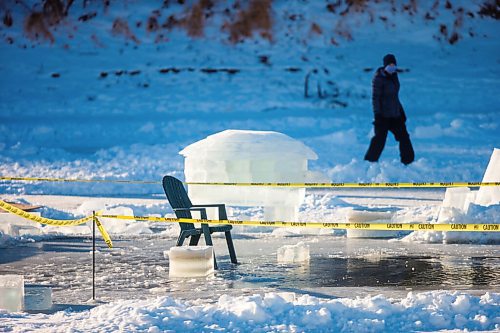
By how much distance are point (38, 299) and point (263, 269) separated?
2.68 meters

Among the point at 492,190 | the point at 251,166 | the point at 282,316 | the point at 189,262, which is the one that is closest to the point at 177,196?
the point at 189,262

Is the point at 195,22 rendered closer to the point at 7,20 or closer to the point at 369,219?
the point at 7,20

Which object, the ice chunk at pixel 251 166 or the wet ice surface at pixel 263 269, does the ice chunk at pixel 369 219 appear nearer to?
the wet ice surface at pixel 263 269

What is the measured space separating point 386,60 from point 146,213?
612cm

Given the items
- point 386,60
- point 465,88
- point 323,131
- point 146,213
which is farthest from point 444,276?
point 465,88

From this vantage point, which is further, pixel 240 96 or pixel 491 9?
pixel 491 9

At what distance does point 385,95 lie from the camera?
2033 cm

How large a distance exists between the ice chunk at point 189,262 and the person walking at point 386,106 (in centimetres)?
1108

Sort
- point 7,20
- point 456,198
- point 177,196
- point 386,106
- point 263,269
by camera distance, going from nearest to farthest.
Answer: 1. point 263,269
2. point 177,196
3. point 456,198
4. point 386,106
5. point 7,20

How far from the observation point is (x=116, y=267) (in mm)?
10016

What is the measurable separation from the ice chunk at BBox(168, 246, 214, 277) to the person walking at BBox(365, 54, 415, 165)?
11077 mm

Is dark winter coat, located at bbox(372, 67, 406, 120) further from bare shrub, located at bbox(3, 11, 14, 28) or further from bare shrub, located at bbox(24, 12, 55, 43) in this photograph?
bare shrub, located at bbox(3, 11, 14, 28)

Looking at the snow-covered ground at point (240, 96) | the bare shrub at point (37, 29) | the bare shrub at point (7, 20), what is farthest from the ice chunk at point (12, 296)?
the bare shrub at point (7, 20)

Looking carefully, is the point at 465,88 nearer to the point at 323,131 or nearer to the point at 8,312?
the point at 323,131
